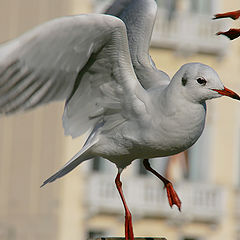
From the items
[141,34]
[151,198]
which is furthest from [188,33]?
[141,34]

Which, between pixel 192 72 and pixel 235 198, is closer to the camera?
pixel 192 72

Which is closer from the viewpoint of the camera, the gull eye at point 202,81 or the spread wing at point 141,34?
the gull eye at point 202,81

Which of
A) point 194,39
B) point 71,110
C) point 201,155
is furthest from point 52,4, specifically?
point 71,110

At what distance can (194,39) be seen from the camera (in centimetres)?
1823

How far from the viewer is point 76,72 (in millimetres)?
6062

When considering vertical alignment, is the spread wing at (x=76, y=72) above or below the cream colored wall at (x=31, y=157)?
above

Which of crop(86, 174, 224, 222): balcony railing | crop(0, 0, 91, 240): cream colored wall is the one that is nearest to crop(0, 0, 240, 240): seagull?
crop(86, 174, 224, 222): balcony railing

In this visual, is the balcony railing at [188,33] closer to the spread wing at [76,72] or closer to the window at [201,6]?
the window at [201,6]

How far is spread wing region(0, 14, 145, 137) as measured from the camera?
5.70 m

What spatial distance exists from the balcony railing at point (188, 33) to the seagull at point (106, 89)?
1147 cm

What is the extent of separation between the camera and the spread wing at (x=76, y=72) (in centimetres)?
570

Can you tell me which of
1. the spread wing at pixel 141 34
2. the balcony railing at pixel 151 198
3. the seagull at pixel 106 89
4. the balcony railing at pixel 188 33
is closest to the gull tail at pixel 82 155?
the seagull at pixel 106 89

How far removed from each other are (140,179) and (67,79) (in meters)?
11.8

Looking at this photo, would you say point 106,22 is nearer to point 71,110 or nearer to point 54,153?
point 71,110
